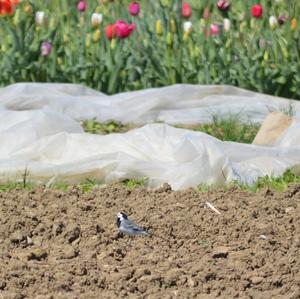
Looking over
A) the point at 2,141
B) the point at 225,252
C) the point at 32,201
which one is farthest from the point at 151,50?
the point at 225,252

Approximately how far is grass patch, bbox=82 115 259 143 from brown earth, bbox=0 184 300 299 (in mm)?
1509

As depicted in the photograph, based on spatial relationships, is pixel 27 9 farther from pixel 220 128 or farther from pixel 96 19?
pixel 220 128

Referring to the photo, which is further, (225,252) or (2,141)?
(2,141)

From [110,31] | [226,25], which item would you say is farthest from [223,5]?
[110,31]

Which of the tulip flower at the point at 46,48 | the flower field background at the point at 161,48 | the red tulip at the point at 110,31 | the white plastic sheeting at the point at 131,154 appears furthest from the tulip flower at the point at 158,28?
the white plastic sheeting at the point at 131,154

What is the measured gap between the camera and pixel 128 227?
4629 millimetres

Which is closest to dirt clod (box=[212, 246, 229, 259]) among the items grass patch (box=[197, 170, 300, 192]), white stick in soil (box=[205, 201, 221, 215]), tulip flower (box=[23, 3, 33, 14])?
white stick in soil (box=[205, 201, 221, 215])

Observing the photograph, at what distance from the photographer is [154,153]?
6.23 metres

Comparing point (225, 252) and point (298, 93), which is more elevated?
point (225, 252)

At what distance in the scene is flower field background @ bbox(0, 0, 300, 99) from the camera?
8.15 metres

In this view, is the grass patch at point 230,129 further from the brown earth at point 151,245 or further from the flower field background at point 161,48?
the brown earth at point 151,245

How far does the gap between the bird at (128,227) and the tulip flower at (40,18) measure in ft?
13.2

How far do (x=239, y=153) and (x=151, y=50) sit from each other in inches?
88.8

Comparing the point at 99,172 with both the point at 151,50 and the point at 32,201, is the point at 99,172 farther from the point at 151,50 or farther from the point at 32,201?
the point at 151,50
